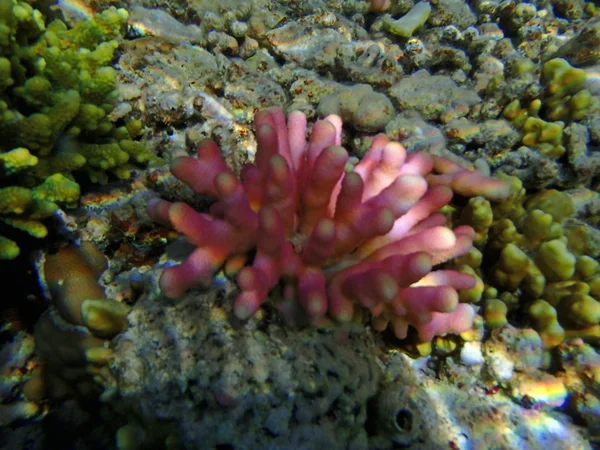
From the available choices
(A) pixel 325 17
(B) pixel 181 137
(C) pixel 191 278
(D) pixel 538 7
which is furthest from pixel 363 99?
(D) pixel 538 7

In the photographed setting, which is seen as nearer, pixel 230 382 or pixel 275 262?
pixel 230 382

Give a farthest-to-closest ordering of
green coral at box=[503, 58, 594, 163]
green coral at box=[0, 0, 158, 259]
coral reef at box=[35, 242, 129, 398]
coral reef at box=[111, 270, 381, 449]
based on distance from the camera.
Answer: green coral at box=[503, 58, 594, 163], green coral at box=[0, 0, 158, 259], coral reef at box=[35, 242, 129, 398], coral reef at box=[111, 270, 381, 449]

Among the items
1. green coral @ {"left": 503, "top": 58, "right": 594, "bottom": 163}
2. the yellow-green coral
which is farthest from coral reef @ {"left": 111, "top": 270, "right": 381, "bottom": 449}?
the yellow-green coral

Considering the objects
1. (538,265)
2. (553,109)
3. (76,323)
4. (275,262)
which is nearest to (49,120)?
(76,323)

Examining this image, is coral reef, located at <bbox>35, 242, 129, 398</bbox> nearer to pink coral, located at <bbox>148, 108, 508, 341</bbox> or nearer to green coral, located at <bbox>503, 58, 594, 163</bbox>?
pink coral, located at <bbox>148, 108, 508, 341</bbox>

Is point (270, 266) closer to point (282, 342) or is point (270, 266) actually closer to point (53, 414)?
point (282, 342)

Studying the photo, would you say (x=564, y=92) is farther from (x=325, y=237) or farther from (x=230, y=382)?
(x=230, y=382)
